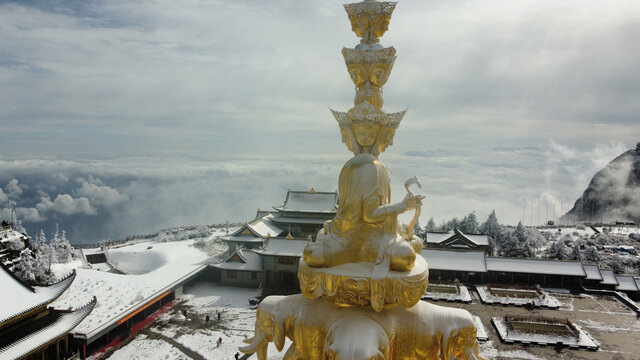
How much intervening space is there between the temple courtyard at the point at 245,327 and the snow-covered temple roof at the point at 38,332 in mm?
2528

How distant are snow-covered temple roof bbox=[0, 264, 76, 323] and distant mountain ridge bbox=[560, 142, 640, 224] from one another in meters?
72.5

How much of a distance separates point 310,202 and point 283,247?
8.70 meters

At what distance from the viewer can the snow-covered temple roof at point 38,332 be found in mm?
12906

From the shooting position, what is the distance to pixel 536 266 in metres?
26.3

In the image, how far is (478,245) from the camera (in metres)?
31.5

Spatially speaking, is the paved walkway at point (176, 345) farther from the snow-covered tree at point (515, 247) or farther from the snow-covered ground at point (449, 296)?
the snow-covered tree at point (515, 247)

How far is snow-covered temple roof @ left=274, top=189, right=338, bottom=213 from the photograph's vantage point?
33875 millimetres

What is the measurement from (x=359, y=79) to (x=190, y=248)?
3109cm

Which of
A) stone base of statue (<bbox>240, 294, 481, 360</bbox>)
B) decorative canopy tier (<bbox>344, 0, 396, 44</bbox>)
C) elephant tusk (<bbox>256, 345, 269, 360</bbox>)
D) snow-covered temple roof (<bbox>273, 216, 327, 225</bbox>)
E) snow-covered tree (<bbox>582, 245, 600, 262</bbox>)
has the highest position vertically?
decorative canopy tier (<bbox>344, 0, 396, 44</bbox>)

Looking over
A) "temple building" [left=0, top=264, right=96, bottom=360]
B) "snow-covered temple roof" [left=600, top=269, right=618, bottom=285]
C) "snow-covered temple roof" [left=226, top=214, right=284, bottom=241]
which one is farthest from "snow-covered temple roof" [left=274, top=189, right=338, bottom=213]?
"temple building" [left=0, top=264, right=96, bottom=360]

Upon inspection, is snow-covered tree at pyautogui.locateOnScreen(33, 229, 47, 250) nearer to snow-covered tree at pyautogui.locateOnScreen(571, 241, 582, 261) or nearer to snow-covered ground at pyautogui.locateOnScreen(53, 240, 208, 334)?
snow-covered ground at pyautogui.locateOnScreen(53, 240, 208, 334)

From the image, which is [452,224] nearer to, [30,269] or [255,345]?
[30,269]

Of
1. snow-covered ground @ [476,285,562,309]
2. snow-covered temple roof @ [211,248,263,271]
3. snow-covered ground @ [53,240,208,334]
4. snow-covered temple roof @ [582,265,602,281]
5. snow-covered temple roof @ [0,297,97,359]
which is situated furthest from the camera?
snow-covered temple roof @ [211,248,263,271]

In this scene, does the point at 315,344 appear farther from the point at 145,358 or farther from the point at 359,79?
the point at 145,358
